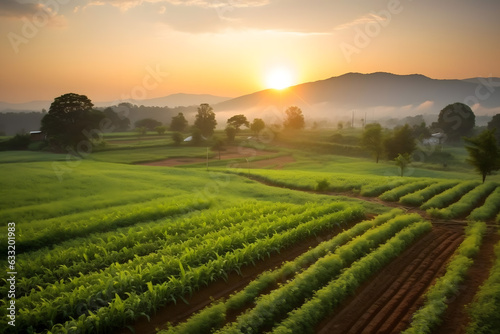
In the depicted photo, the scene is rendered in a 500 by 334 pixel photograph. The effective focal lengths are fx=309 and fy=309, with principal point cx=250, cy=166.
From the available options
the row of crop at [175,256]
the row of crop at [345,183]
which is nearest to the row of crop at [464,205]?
the row of crop at [345,183]

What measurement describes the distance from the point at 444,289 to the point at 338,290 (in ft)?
14.5

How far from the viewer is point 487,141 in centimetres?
3831

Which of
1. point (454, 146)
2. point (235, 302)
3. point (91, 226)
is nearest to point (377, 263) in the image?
point (235, 302)

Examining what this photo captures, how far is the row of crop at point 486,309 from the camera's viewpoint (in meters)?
10.4

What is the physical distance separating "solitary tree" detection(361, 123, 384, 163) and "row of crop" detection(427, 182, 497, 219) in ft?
120

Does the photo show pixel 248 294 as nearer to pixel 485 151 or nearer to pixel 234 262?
pixel 234 262

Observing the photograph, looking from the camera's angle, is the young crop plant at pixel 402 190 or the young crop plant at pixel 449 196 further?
the young crop plant at pixel 402 190

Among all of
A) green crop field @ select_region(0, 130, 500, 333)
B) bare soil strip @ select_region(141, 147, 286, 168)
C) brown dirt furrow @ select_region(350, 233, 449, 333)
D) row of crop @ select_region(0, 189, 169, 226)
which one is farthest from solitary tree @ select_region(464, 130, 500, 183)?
row of crop @ select_region(0, 189, 169, 226)

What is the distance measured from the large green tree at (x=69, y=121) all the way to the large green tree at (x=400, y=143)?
6586 cm

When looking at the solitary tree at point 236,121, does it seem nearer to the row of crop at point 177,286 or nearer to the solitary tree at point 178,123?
the solitary tree at point 178,123

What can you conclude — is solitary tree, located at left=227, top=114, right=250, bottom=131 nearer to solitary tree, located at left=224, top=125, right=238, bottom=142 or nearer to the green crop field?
solitary tree, located at left=224, top=125, right=238, bottom=142

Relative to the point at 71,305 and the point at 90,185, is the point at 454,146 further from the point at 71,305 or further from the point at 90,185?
the point at 71,305

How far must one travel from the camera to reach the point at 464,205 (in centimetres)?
2742

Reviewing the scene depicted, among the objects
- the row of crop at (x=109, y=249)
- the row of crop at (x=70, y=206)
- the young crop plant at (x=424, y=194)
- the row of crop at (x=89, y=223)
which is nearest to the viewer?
the row of crop at (x=109, y=249)
